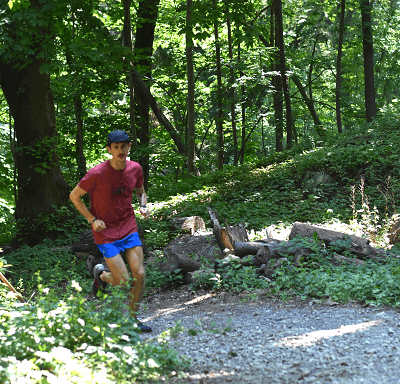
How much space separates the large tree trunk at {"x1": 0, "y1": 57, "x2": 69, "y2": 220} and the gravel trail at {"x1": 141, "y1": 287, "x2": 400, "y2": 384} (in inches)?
239

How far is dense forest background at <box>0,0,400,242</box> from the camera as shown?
8.89 metres

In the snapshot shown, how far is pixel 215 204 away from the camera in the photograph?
1121 centimetres

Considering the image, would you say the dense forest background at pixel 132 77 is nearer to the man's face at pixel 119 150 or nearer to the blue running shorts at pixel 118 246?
the man's face at pixel 119 150

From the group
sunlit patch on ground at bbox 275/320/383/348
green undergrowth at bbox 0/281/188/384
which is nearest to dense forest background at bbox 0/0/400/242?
sunlit patch on ground at bbox 275/320/383/348

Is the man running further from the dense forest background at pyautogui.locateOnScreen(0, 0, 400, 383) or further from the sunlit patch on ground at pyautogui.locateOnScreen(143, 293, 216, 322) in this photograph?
the sunlit patch on ground at pyautogui.locateOnScreen(143, 293, 216, 322)

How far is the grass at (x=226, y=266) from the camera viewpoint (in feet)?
9.00

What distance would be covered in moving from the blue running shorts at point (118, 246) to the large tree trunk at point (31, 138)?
6429mm

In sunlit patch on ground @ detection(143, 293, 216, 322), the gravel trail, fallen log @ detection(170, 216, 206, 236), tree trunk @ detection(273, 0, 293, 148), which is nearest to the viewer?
the gravel trail

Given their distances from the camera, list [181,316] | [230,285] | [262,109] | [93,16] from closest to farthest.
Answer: [181,316] < [230,285] < [93,16] < [262,109]

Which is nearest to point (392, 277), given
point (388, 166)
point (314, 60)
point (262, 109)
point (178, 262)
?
Answer: point (178, 262)

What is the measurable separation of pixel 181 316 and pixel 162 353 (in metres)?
1.88

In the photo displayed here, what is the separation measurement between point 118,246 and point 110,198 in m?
0.49

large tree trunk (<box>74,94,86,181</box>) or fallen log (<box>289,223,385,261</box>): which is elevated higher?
large tree trunk (<box>74,94,86,181</box>)

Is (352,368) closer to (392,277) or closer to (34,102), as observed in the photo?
(392,277)
